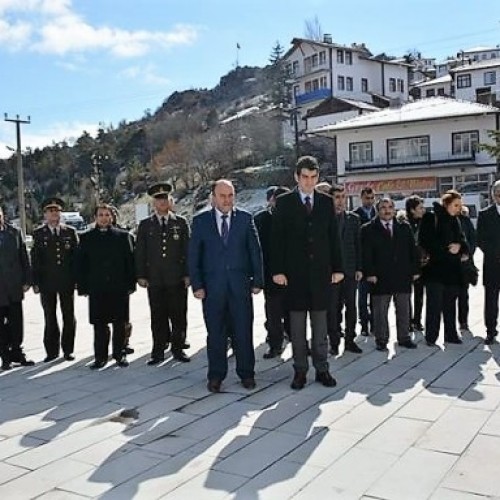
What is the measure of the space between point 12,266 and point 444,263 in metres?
4.30

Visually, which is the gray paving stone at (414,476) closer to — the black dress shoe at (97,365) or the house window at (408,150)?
the black dress shoe at (97,365)

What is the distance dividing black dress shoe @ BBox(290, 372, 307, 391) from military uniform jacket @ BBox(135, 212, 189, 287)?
5.78ft

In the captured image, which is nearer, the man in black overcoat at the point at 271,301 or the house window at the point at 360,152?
the man in black overcoat at the point at 271,301

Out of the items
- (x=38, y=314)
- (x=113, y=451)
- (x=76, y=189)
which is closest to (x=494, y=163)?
(x=38, y=314)

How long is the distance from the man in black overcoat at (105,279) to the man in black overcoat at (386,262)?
95.4 inches

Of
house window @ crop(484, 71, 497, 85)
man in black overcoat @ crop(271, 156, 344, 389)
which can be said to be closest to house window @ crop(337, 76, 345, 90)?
house window @ crop(484, 71, 497, 85)

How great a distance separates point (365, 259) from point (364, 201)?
40.5 inches

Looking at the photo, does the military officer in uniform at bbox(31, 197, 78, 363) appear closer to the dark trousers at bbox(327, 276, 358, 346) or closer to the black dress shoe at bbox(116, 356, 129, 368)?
the black dress shoe at bbox(116, 356, 129, 368)

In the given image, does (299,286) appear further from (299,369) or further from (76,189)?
(76,189)

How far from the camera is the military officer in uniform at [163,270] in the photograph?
6426mm

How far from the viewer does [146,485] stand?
3.40 meters

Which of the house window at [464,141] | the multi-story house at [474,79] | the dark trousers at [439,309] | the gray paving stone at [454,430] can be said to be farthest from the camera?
the multi-story house at [474,79]

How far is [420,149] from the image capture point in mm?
37344

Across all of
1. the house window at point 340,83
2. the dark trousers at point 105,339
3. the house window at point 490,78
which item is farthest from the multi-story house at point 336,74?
the dark trousers at point 105,339
